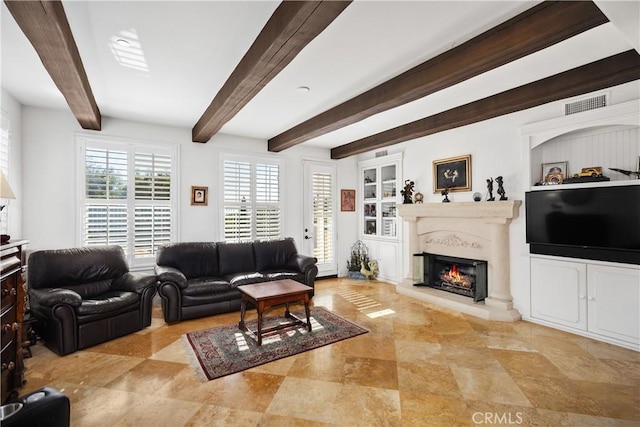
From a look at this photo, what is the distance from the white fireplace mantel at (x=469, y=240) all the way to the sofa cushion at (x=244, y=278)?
241 centimetres

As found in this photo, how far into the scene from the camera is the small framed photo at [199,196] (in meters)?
4.99

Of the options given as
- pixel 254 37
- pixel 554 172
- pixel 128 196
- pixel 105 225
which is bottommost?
pixel 105 225

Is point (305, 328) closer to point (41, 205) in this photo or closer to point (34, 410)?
point (34, 410)

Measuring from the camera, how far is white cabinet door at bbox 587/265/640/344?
3047 millimetres

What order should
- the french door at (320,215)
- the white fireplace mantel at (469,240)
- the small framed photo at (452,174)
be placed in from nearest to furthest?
the white fireplace mantel at (469,240) < the small framed photo at (452,174) < the french door at (320,215)

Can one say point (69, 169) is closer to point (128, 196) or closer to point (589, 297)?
point (128, 196)

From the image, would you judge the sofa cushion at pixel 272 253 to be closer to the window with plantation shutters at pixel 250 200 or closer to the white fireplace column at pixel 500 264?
the window with plantation shutters at pixel 250 200

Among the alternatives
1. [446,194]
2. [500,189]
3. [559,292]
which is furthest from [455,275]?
[500,189]

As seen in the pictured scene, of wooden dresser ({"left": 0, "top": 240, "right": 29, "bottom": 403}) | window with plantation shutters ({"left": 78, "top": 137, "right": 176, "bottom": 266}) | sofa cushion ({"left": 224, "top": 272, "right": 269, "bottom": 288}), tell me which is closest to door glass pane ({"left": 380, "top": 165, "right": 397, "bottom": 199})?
sofa cushion ({"left": 224, "top": 272, "right": 269, "bottom": 288})

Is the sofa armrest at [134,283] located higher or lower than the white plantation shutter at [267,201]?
lower

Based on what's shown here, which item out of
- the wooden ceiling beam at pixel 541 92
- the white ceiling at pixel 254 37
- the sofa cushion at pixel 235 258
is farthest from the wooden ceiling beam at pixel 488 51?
the sofa cushion at pixel 235 258

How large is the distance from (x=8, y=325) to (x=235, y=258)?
2.77 metres

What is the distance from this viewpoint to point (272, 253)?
16.8 ft

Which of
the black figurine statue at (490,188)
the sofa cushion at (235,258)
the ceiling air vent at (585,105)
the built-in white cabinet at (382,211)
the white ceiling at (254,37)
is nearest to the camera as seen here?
the white ceiling at (254,37)
